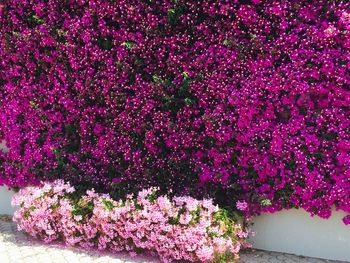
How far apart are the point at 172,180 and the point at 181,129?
0.65 m


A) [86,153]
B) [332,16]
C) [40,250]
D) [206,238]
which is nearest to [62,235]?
[40,250]

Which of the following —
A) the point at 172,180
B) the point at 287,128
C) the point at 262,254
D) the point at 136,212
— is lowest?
the point at 262,254

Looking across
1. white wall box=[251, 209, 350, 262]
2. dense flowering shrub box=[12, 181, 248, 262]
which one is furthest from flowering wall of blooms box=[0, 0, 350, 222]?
dense flowering shrub box=[12, 181, 248, 262]

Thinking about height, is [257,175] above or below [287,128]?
below

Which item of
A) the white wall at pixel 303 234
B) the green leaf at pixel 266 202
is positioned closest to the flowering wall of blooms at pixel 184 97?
the green leaf at pixel 266 202

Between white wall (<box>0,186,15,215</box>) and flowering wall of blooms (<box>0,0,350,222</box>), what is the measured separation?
43 cm

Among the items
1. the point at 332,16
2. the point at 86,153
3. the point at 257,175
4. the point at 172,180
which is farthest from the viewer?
the point at 86,153

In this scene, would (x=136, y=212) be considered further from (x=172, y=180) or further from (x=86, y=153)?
(x=86, y=153)

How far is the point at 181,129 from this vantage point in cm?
524

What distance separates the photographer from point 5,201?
21.7 ft

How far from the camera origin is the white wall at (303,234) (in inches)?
197

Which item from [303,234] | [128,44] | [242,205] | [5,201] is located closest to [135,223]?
[242,205]

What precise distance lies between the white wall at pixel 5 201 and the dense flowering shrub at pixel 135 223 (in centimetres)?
110

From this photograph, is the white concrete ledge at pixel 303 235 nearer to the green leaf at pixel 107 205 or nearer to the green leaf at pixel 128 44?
the green leaf at pixel 107 205
